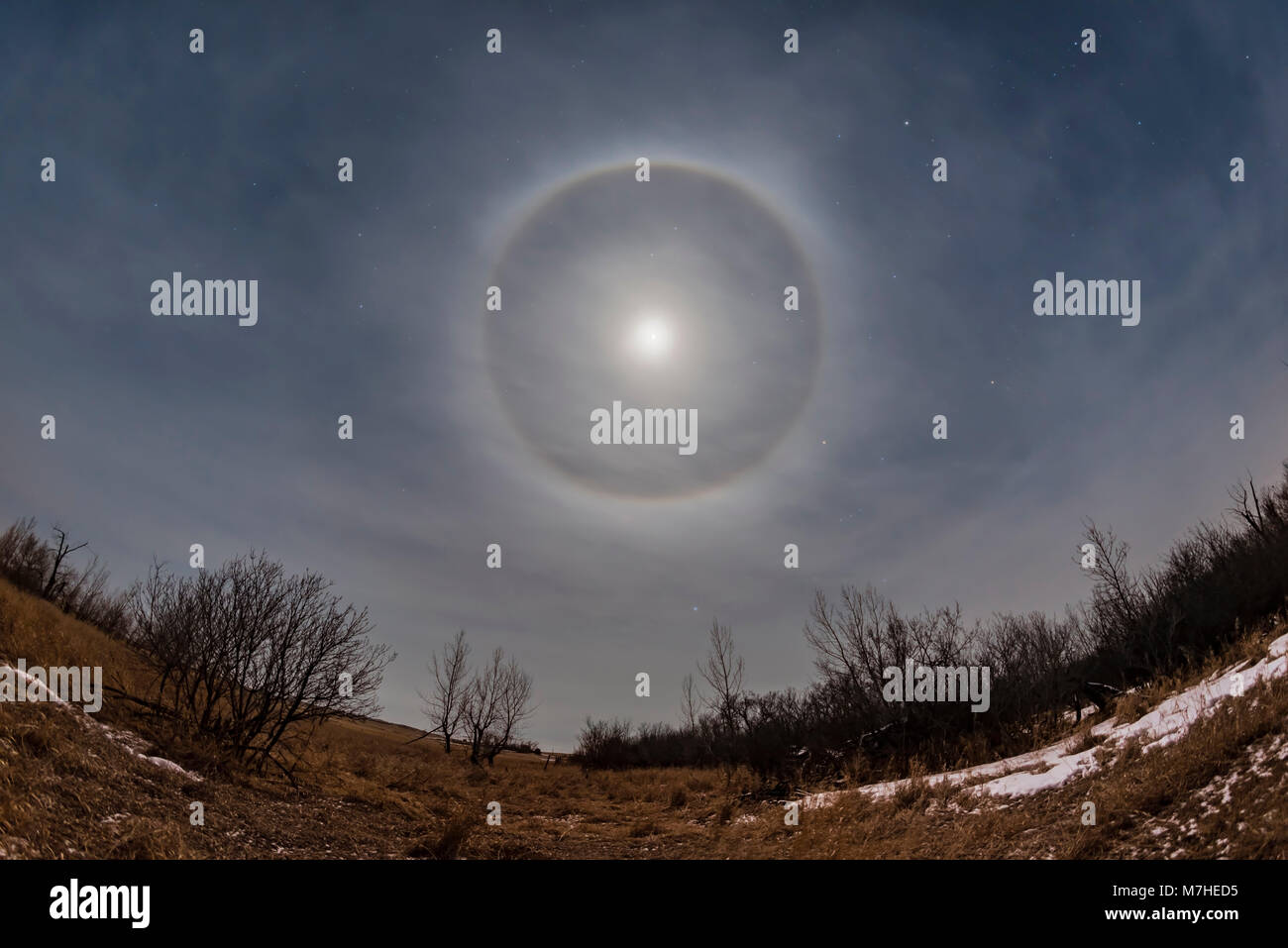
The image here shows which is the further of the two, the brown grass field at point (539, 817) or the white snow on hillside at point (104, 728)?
the white snow on hillside at point (104, 728)

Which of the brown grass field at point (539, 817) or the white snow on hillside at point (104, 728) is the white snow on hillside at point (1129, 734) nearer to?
the brown grass field at point (539, 817)

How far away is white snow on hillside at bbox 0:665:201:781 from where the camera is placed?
1113cm

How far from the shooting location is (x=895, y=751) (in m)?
22.1

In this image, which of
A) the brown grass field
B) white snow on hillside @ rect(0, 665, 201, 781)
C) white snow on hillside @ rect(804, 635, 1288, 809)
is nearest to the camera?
the brown grass field

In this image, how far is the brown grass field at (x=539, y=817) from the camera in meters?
7.16

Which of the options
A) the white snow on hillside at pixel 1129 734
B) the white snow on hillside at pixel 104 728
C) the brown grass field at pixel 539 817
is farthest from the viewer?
the white snow on hillside at pixel 104 728

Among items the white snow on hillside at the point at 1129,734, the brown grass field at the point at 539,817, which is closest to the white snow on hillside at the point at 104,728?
the brown grass field at the point at 539,817

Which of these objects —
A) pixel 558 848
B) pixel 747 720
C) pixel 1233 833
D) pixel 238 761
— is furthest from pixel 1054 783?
pixel 747 720

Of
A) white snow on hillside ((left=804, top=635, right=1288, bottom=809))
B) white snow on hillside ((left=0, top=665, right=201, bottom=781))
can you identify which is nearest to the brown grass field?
white snow on hillside ((left=0, top=665, right=201, bottom=781))

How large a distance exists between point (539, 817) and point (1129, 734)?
17.6m

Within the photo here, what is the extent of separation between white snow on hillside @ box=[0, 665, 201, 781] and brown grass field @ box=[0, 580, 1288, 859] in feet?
0.69

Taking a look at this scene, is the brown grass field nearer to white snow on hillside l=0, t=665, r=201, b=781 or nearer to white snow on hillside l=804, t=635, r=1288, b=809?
white snow on hillside l=0, t=665, r=201, b=781

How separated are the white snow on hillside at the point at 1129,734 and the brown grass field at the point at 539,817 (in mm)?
512
